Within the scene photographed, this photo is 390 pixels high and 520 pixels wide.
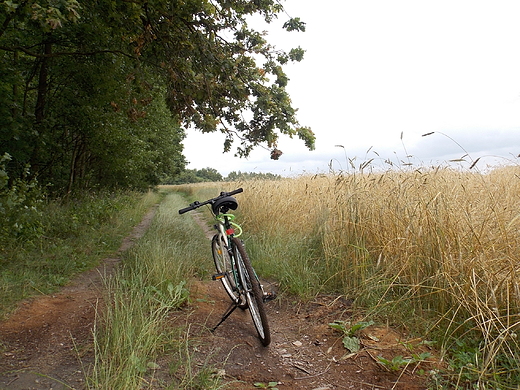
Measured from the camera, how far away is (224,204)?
3.97 metres

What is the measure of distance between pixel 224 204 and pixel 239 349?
1.49m

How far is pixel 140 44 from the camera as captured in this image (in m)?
6.08

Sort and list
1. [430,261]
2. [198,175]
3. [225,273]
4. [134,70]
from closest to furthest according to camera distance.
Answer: [430,261], [225,273], [134,70], [198,175]

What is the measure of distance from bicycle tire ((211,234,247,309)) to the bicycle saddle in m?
0.38

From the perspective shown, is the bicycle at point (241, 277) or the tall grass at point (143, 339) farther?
the bicycle at point (241, 277)

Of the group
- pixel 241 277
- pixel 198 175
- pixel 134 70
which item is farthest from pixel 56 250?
pixel 198 175

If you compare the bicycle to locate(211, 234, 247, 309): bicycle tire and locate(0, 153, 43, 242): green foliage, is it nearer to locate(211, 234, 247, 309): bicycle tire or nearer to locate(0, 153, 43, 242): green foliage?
locate(211, 234, 247, 309): bicycle tire

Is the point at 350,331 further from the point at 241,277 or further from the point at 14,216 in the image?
the point at 14,216

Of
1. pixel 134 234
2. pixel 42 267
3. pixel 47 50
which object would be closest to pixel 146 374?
pixel 42 267

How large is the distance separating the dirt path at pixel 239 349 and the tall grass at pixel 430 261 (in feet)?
0.96

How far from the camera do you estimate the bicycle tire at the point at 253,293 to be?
3.31 m

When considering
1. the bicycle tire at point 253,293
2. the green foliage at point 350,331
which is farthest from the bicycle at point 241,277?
the green foliage at point 350,331

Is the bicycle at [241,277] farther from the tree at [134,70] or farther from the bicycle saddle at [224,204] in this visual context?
the tree at [134,70]

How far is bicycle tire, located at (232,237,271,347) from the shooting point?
331 centimetres
